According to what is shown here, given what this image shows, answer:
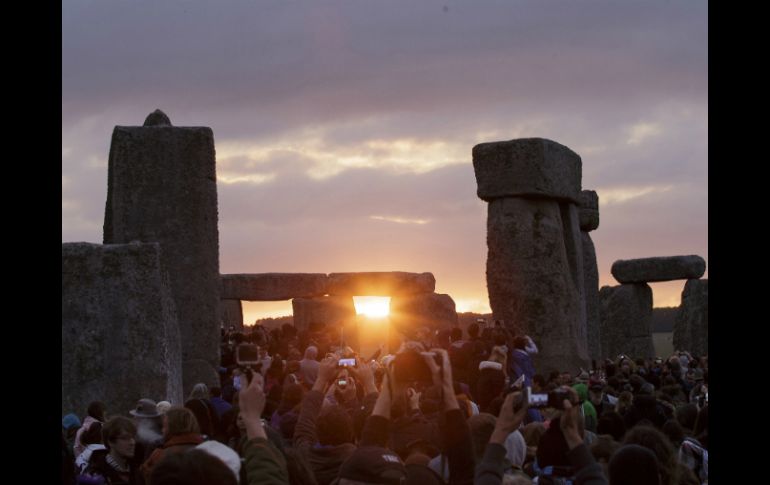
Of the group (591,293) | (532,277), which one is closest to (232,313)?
(591,293)

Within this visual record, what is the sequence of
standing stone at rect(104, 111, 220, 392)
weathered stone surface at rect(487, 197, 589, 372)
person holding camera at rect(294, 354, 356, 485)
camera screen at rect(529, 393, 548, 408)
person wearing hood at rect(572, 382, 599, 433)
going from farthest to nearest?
weathered stone surface at rect(487, 197, 589, 372) → standing stone at rect(104, 111, 220, 392) → person wearing hood at rect(572, 382, 599, 433) → person holding camera at rect(294, 354, 356, 485) → camera screen at rect(529, 393, 548, 408)

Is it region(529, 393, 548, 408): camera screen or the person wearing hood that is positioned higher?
region(529, 393, 548, 408): camera screen

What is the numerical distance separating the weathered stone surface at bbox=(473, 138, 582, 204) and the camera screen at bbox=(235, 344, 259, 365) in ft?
29.8

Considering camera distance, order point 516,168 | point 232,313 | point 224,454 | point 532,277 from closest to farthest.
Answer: point 224,454 → point 516,168 → point 532,277 → point 232,313

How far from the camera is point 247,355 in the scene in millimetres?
4574

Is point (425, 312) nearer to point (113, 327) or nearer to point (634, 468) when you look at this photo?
point (113, 327)

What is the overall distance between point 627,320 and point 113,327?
54.6 feet

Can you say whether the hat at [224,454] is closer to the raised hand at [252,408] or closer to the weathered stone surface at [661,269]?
the raised hand at [252,408]

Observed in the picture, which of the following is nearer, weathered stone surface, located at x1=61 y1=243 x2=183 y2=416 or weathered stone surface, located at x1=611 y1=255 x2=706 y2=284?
weathered stone surface, located at x1=61 y1=243 x2=183 y2=416

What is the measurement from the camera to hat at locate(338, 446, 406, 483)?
4.14 metres

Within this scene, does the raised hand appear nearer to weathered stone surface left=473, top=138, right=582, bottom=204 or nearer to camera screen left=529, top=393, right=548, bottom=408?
camera screen left=529, top=393, right=548, bottom=408

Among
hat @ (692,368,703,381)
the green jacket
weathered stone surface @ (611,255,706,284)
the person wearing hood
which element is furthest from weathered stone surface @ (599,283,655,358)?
the green jacket
